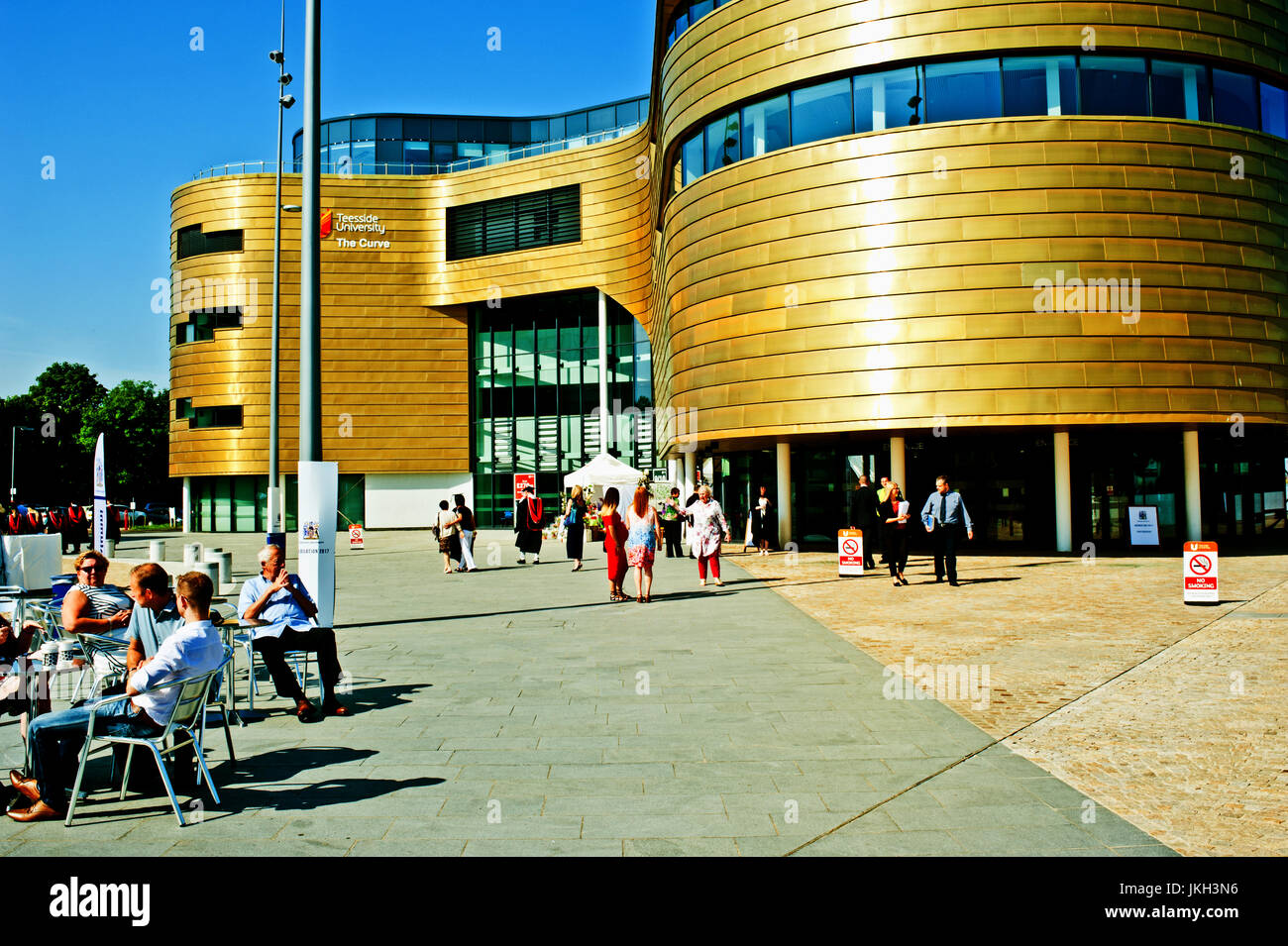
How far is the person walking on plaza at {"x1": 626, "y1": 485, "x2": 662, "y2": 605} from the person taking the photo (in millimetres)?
15328

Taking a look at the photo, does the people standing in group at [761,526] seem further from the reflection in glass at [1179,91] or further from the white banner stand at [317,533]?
the white banner stand at [317,533]

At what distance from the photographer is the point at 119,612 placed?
811 centimetres

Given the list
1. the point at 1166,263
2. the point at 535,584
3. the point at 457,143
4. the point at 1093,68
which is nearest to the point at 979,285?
the point at 1166,263

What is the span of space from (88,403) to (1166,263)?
8208 centimetres

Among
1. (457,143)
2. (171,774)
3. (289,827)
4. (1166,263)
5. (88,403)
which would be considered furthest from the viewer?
(88,403)

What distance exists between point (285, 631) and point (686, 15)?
92.2ft

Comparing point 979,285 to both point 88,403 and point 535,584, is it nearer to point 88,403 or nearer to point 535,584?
point 535,584

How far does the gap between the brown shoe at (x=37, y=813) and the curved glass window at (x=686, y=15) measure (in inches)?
1091

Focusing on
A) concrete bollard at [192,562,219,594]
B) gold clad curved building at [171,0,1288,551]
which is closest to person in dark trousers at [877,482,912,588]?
gold clad curved building at [171,0,1288,551]

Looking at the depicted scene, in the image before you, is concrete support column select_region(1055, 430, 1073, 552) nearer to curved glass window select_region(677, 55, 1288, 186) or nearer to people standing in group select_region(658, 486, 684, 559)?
curved glass window select_region(677, 55, 1288, 186)

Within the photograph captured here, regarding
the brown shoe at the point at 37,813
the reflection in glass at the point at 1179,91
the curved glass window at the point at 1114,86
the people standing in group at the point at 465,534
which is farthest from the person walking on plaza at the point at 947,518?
the reflection in glass at the point at 1179,91

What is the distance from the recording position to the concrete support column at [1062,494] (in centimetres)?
2528

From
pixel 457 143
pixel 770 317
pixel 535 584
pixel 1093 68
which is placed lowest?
pixel 535 584
